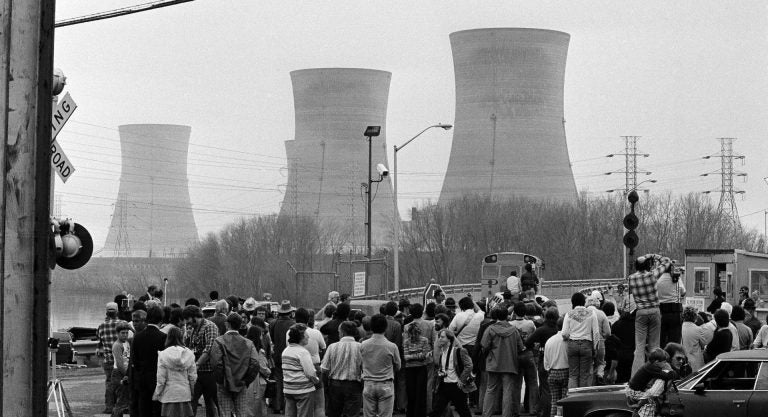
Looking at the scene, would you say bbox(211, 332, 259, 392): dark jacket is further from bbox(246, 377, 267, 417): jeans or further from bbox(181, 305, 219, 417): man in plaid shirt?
bbox(246, 377, 267, 417): jeans

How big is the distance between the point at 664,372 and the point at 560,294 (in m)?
39.3

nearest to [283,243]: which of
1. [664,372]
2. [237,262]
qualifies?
[237,262]

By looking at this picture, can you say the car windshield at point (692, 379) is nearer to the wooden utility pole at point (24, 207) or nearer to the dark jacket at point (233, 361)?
the dark jacket at point (233, 361)

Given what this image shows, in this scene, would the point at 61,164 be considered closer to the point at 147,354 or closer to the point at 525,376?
the point at 147,354

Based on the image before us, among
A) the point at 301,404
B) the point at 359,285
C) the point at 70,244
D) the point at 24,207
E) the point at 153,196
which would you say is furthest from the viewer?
the point at 153,196

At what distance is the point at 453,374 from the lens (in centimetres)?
1209

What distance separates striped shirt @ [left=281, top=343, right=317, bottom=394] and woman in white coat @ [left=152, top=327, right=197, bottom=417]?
34.5 inches

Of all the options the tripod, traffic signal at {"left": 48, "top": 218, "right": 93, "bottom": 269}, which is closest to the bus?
the tripod

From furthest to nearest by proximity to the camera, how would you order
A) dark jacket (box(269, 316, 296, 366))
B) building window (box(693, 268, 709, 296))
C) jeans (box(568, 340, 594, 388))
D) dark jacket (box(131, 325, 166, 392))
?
1. building window (box(693, 268, 709, 296))
2. dark jacket (box(269, 316, 296, 366))
3. jeans (box(568, 340, 594, 388))
4. dark jacket (box(131, 325, 166, 392))

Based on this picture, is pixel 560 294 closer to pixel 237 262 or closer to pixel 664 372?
pixel 237 262

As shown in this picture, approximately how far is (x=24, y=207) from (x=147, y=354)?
5.99 m

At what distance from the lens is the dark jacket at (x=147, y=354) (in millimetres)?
11664

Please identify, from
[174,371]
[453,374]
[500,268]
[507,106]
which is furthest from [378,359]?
[507,106]

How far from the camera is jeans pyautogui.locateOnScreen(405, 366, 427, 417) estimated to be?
12.9m
